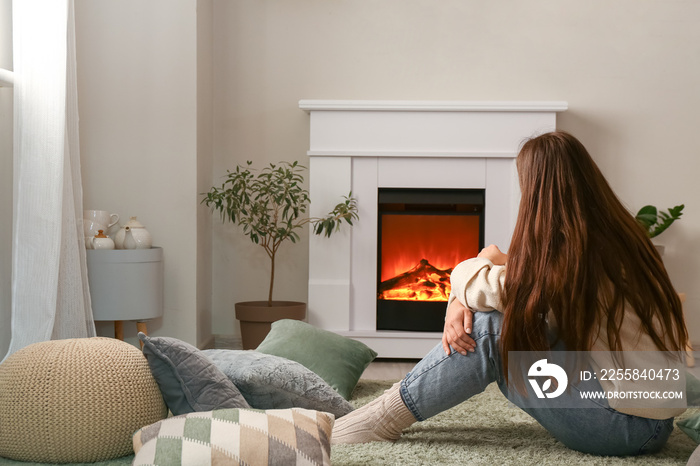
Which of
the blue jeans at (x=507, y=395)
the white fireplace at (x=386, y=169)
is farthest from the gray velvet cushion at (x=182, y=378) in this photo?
the white fireplace at (x=386, y=169)

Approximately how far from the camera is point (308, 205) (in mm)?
3998

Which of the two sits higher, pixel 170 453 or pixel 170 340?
pixel 170 340

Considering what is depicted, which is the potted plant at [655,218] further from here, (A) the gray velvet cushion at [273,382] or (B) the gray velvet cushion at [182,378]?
(B) the gray velvet cushion at [182,378]

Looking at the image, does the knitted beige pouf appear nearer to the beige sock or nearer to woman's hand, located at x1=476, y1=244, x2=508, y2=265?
→ the beige sock

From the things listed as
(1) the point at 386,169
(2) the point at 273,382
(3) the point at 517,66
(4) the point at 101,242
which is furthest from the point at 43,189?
Answer: (3) the point at 517,66

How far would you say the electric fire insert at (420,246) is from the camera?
3.74 metres

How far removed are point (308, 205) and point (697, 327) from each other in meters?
2.30

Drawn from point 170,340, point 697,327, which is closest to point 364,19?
point 697,327

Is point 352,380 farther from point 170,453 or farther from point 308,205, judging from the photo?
point 308,205

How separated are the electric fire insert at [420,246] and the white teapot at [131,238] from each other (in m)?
1.23

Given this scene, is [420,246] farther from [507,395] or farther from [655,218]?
[507,395]

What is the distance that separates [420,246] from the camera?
3801 mm

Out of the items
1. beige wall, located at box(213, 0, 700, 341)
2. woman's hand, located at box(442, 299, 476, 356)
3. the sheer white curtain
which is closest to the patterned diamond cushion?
woman's hand, located at box(442, 299, 476, 356)

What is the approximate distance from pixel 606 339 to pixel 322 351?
1.20 meters
